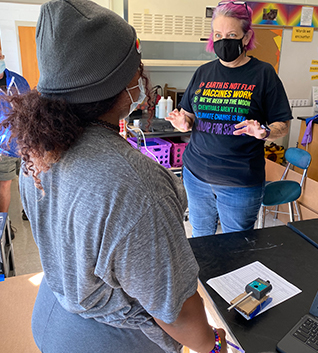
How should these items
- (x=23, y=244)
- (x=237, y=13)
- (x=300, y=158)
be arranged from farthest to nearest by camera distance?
1. (x=23, y=244)
2. (x=300, y=158)
3. (x=237, y=13)

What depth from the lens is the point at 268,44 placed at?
3.63m

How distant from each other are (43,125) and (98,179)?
0.46 feet

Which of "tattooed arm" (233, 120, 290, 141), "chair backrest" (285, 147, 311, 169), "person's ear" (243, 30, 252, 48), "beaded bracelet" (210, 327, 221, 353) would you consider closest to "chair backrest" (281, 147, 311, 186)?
"chair backrest" (285, 147, 311, 169)

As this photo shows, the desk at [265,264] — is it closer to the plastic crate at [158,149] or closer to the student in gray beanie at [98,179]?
the student in gray beanie at [98,179]

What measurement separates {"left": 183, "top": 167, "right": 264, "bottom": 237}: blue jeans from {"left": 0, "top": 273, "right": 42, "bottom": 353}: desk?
931mm

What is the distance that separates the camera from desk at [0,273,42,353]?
4.37 ft

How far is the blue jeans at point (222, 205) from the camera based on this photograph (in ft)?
4.98

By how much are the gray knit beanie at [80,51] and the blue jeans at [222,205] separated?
104 cm

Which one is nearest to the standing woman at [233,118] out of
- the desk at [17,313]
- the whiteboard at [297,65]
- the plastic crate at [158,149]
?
the desk at [17,313]

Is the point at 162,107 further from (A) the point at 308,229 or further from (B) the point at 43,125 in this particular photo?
(B) the point at 43,125

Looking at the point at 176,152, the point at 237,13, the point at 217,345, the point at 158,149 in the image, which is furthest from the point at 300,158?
the point at 217,345

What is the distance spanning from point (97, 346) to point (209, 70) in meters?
1.35

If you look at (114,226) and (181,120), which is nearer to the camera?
(114,226)

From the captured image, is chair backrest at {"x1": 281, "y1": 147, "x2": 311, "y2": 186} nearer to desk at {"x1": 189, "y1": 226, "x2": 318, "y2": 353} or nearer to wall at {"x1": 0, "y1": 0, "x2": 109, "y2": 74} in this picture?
desk at {"x1": 189, "y1": 226, "x2": 318, "y2": 353}
